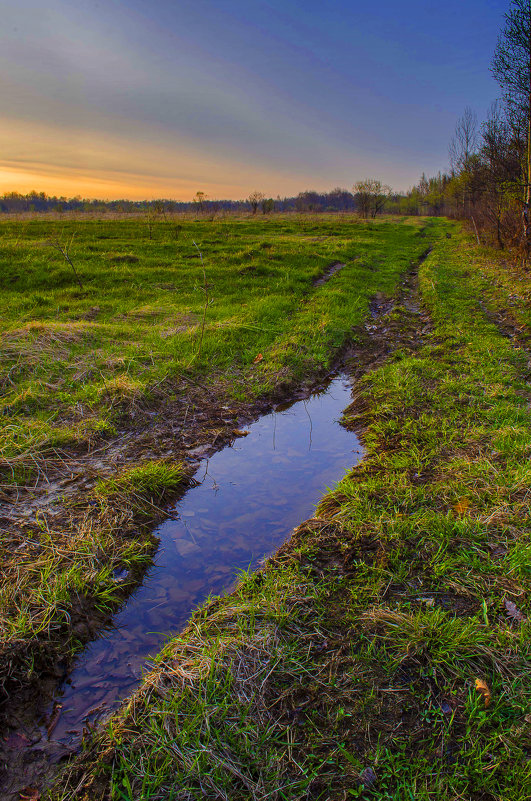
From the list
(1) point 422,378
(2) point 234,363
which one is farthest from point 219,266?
(1) point 422,378

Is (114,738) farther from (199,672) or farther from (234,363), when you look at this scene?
(234,363)

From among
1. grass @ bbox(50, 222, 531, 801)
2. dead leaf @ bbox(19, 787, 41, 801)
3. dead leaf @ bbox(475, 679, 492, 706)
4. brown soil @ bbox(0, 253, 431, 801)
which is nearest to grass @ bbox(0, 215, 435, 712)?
brown soil @ bbox(0, 253, 431, 801)

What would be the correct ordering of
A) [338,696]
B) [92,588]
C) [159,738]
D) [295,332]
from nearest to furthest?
[159,738] < [338,696] < [92,588] < [295,332]

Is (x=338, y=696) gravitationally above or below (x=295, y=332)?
below

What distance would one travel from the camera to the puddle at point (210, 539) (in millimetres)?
2197

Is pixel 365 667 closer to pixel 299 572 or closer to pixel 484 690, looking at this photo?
pixel 484 690

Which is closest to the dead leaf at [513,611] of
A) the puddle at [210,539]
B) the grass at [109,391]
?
the puddle at [210,539]

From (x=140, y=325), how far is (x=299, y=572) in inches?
268

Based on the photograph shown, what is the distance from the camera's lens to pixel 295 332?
8.16 meters

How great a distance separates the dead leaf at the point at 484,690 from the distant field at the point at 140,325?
3.85 metres

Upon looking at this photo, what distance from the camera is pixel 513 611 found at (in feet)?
8.10

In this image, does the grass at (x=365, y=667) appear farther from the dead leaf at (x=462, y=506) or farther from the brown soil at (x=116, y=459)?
the brown soil at (x=116, y=459)

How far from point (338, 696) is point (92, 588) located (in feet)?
5.66

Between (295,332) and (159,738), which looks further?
(295,332)
